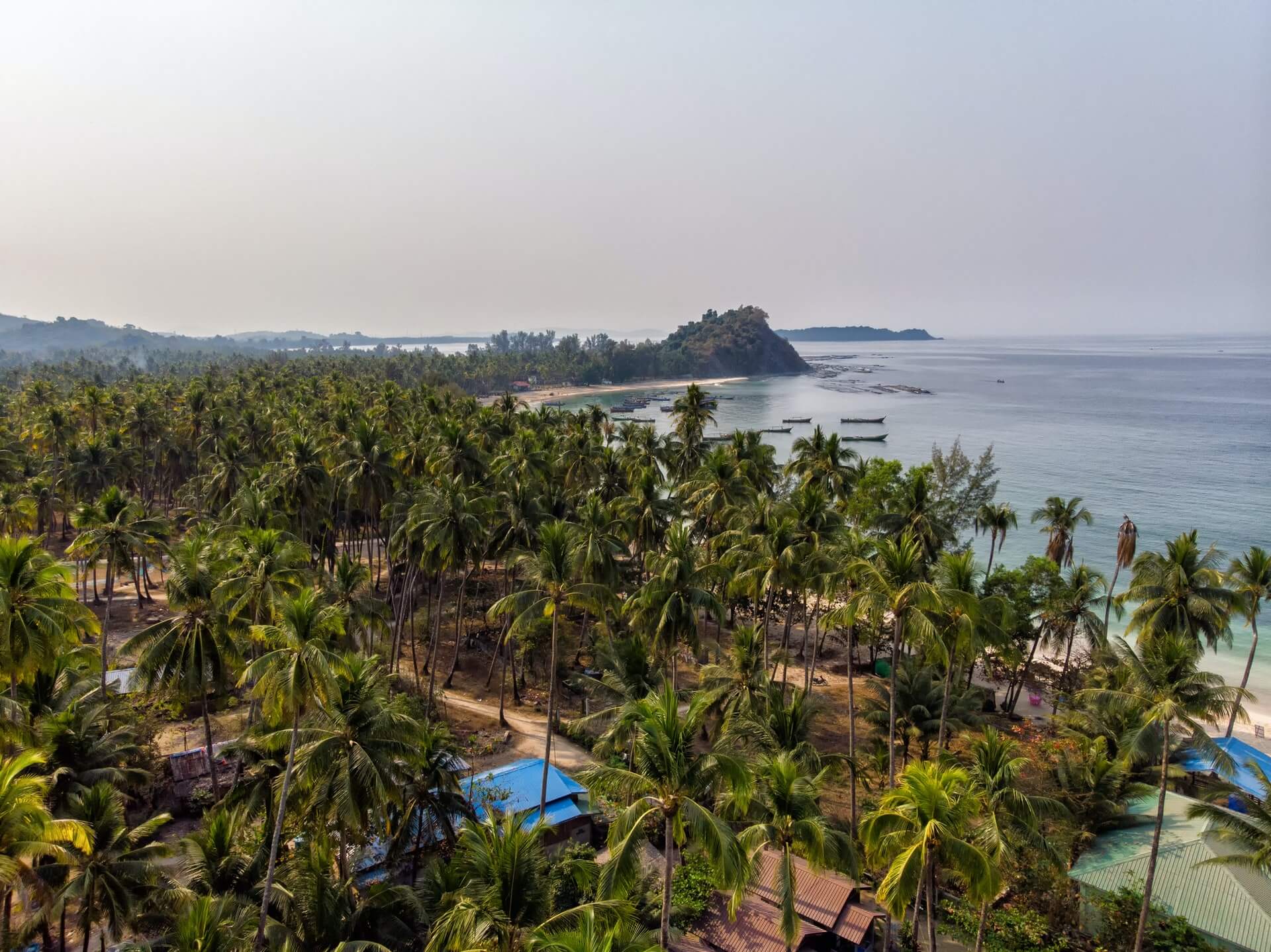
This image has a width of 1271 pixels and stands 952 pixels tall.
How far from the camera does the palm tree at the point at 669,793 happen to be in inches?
590

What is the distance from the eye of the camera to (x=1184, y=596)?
3134cm

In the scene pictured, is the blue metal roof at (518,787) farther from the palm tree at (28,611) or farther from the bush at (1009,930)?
the palm tree at (28,611)

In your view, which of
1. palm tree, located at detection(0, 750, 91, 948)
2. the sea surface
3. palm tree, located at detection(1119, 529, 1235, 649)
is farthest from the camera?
the sea surface

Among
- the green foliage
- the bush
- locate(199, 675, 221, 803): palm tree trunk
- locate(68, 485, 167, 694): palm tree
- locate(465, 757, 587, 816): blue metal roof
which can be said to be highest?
locate(68, 485, 167, 694): palm tree

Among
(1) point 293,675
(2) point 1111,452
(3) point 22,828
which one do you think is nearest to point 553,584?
(1) point 293,675

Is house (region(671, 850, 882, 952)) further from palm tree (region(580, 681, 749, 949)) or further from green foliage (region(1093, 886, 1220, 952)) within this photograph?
green foliage (region(1093, 886, 1220, 952))

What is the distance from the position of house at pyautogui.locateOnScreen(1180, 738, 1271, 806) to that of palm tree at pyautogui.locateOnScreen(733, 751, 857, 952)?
2000cm

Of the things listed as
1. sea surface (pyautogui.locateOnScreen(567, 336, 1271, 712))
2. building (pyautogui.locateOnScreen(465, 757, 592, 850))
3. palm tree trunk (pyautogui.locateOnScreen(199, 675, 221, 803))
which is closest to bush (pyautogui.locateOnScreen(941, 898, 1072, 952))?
building (pyautogui.locateOnScreen(465, 757, 592, 850))

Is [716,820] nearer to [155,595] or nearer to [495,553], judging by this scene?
[495,553]

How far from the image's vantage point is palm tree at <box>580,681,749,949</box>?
1499 cm

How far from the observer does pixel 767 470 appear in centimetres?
4959

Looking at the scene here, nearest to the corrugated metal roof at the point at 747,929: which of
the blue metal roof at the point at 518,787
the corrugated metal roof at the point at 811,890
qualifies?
the corrugated metal roof at the point at 811,890

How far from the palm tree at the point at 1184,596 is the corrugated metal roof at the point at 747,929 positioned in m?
21.6

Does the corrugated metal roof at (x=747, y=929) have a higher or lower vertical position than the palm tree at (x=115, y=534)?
lower
